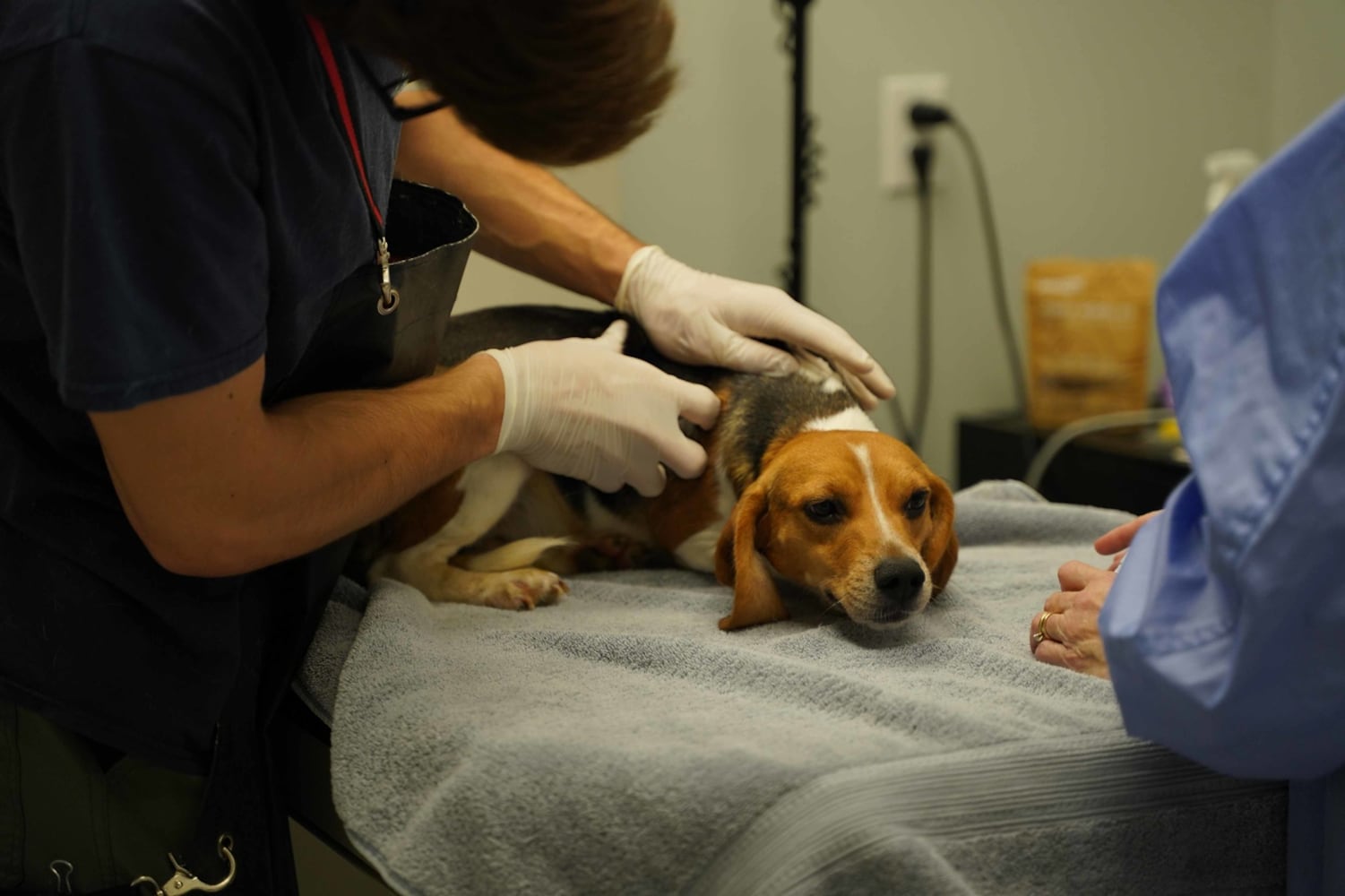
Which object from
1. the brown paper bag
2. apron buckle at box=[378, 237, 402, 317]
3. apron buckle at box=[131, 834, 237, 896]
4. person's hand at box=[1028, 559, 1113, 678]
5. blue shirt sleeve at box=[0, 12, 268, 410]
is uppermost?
blue shirt sleeve at box=[0, 12, 268, 410]

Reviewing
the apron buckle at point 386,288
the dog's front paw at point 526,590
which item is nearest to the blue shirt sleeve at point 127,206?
the apron buckle at point 386,288

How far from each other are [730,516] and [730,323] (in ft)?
1.11

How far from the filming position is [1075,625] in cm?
104

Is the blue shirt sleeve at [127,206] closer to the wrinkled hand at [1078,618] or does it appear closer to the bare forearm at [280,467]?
the bare forearm at [280,467]

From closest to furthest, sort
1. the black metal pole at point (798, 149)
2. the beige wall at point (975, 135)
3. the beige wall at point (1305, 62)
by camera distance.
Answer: the black metal pole at point (798, 149) → the beige wall at point (975, 135) → the beige wall at point (1305, 62)

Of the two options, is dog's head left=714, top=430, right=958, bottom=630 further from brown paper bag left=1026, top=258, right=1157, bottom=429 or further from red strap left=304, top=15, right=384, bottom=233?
brown paper bag left=1026, top=258, right=1157, bottom=429

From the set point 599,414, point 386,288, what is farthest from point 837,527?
point 386,288

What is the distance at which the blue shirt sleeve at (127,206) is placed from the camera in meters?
0.80

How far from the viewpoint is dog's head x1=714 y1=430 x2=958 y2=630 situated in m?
1.25

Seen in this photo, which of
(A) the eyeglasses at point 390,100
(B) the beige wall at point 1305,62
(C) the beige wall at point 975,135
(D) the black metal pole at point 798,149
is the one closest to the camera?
(A) the eyeglasses at point 390,100

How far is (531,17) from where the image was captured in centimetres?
80

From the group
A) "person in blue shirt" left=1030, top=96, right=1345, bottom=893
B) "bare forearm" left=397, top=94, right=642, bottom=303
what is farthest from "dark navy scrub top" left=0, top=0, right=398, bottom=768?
"person in blue shirt" left=1030, top=96, right=1345, bottom=893

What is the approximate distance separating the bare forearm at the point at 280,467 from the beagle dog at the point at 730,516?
30 cm

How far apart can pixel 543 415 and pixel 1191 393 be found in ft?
2.39
